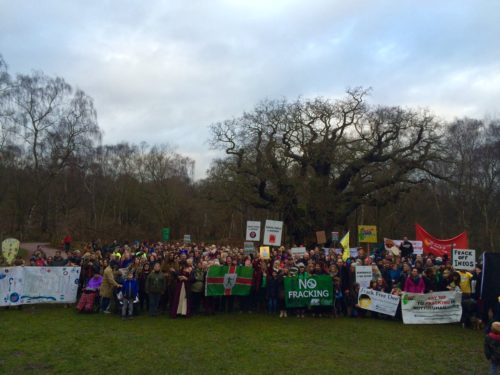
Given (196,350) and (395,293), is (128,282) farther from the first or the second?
(395,293)

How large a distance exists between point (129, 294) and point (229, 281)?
3.06 m

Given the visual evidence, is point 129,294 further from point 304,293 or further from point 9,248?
point 9,248

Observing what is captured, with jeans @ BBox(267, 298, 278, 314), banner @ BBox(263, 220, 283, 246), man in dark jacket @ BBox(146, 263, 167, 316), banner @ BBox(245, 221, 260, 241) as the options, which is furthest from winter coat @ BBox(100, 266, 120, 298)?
banner @ BBox(263, 220, 283, 246)

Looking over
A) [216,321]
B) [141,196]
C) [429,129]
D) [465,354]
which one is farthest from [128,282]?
[141,196]

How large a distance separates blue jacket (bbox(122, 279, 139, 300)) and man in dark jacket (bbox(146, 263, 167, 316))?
0.37 meters

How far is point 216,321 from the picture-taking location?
13.1 meters

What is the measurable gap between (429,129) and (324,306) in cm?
2560

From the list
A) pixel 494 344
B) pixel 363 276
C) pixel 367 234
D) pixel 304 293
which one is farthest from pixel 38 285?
pixel 367 234

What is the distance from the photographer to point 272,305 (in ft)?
47.5

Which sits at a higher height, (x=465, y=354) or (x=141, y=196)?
(x=141, y=196)

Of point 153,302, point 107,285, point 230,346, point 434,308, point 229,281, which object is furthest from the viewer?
point 229,281

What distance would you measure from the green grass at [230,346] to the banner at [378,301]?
19.5 inches

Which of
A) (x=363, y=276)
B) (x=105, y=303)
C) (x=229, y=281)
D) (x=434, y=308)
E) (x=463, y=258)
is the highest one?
(x=463, y=258)

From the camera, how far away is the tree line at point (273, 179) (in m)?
36.1
